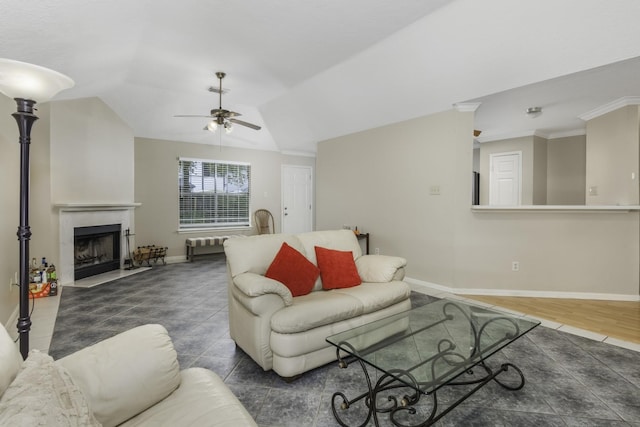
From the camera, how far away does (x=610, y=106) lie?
14.4ft

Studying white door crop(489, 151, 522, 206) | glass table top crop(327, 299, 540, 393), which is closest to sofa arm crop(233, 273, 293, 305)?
glass table top crop(327, 299, 540, 393)

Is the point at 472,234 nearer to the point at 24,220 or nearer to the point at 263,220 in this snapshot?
the point at 24,220

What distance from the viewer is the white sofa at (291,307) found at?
2.07 meters

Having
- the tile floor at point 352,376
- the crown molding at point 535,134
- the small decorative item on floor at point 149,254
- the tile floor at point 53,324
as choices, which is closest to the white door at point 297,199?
the small decorative item on floor at point 149,254

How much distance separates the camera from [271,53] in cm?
363

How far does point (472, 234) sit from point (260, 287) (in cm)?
314

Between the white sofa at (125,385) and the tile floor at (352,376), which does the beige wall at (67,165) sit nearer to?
the tile floor at (352,376)

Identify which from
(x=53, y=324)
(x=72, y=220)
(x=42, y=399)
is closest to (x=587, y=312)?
(x=42, y=399)

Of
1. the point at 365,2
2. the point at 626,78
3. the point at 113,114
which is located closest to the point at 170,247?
the point at 113,114

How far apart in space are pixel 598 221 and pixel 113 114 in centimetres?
708

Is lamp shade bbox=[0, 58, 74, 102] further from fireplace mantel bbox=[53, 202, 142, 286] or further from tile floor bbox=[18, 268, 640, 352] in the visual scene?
fireplace mantel bbox=[53, 202, 142, 286]

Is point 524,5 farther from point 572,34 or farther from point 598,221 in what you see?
point 598,221

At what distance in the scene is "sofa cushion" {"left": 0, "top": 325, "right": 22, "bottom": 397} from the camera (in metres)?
0.87

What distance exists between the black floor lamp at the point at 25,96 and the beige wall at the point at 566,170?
7199mm
